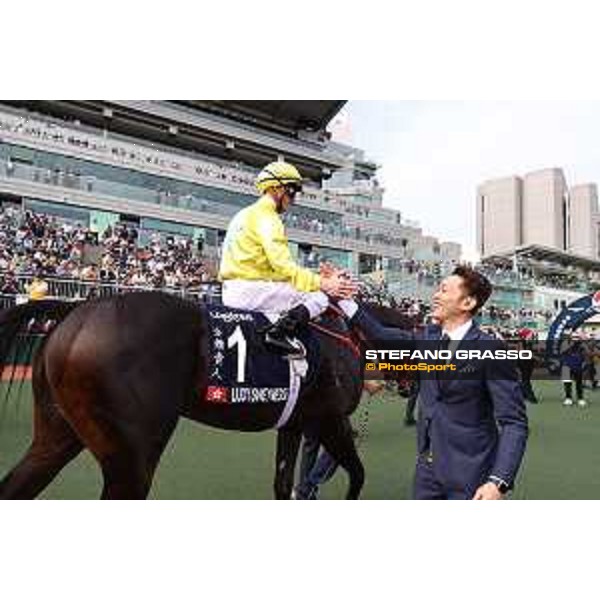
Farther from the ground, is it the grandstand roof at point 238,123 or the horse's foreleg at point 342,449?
the grandstand roof at point 238,123

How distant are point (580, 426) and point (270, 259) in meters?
6.00

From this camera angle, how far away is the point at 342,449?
364 cm

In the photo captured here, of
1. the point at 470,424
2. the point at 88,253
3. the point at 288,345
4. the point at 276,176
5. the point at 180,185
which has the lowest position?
the point at 470,424

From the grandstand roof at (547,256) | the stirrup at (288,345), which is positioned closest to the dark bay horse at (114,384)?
the stirrup at (288,345)

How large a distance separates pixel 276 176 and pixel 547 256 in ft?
7.61

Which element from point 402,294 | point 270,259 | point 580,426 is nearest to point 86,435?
point 270,259

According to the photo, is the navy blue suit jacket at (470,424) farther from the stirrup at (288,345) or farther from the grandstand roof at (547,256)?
the grandstand roof at (547,256)

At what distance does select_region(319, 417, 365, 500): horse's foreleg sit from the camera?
361 cm

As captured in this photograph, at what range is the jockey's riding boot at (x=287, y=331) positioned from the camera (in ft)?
10.8

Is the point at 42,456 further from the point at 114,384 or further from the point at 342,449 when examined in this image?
the point at 342,449

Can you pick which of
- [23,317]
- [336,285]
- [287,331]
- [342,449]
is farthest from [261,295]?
[23,317]

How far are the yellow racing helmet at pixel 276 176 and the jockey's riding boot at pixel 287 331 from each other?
0.67m

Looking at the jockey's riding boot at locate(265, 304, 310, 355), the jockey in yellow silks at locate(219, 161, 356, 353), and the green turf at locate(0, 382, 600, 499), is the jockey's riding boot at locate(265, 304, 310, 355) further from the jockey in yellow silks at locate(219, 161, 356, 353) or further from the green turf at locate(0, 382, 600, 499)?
the green turf at locate(0, 382, 600, 499)

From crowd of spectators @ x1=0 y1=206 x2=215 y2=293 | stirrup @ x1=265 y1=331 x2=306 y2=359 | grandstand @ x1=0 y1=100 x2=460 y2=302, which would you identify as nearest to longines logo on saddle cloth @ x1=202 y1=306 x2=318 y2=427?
stirrup @ x1=265 y1=331 x2=306 y2=359
